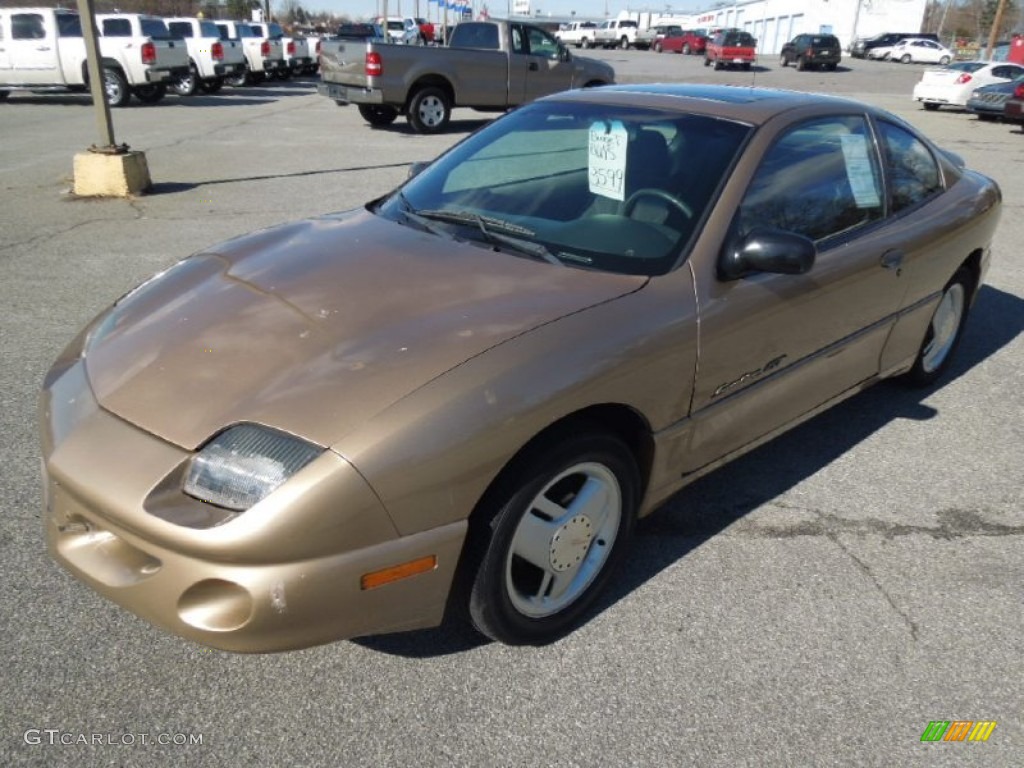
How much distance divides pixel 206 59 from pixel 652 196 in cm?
2150

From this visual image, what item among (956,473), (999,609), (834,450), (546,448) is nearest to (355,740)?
(546,448)

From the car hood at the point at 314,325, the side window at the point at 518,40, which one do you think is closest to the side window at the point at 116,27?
the side window at the point at 518,40

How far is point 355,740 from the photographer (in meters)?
2.15

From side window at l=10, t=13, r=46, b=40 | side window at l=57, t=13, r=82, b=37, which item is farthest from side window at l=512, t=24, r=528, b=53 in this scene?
side window at l=10, t=13, r=46, b=40

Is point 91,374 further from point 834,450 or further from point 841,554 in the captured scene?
point 834,450

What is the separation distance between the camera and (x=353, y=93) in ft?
46.4

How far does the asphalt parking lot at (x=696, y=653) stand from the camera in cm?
216

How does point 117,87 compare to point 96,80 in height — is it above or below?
below

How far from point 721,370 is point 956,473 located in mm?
1621

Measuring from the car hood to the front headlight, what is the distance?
36 millimetres

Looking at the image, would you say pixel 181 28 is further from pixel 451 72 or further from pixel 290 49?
pixel 451 72

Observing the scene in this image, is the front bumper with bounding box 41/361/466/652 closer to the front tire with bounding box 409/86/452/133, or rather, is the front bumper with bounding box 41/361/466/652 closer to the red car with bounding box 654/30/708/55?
the front tire with bounding box 409/86/452/133

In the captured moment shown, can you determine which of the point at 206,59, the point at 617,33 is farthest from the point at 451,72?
the point at 617,33

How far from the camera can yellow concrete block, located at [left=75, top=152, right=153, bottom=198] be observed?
8578 mm
